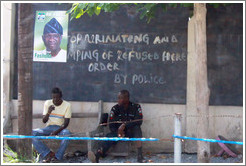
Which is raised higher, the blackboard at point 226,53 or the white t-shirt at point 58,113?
the blackboard at point 226,53

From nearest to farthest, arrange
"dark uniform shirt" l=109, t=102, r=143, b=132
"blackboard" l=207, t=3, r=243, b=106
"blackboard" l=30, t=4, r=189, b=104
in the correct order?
"dark uniform shirt" l=109, t=102, r=143, b=132 → "blackboard" l=207, t=3, r=243, b=106 → "blackboard" l=30, t=4, r=189, b=104

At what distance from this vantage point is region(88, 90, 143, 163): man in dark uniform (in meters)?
5.49

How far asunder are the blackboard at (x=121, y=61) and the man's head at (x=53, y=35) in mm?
213

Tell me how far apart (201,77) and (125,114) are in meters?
1.89

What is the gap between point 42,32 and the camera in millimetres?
6441

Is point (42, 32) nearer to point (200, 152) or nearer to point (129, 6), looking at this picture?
point (129, 6)

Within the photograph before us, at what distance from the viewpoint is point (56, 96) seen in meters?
5.88

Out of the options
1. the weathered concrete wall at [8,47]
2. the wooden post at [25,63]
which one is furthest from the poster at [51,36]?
the wooden post at [25,63]

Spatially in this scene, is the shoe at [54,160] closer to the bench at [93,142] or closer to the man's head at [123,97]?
the bench at [93,142]

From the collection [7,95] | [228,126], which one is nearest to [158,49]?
[228,126]

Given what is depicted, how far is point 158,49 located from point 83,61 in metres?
1.43

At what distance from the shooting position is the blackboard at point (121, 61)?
20.3 ft

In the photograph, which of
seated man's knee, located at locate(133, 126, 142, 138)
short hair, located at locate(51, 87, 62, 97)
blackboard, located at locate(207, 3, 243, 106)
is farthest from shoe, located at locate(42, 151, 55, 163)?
blackboard, located at locate(207, 3, 243, 106)

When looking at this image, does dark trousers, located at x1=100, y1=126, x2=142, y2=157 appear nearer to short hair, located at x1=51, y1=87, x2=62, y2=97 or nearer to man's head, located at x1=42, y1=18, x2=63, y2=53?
short hair, located at x1=51, y1=87, x2=62, y2=97
